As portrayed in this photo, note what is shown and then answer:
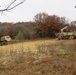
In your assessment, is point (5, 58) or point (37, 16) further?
point (37, 16)

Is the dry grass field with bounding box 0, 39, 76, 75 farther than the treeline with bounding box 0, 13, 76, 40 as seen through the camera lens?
No

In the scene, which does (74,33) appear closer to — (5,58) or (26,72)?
(5,58)

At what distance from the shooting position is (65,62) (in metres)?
15.1

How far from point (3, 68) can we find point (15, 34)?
88.2 ft

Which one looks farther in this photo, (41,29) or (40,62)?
(41,29)

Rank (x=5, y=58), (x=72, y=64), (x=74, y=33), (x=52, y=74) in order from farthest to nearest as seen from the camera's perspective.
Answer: (x=74, y=33)
(x=5, y=58)
(x=72, y=64)
(x=52, y=74)

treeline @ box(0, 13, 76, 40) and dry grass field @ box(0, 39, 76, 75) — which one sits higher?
treeline @ box(0, 13, 76, 40)

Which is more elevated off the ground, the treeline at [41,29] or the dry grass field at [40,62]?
the treeline at [41,29]

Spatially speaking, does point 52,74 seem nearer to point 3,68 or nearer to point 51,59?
point 51,59

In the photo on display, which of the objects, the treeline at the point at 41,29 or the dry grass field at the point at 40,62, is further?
the treeline at the point at 41,29

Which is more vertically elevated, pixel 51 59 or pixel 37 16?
pixel 37 16

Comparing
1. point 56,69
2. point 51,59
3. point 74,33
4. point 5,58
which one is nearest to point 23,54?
point 5,58

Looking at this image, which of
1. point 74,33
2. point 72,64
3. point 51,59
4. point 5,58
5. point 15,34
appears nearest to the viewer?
point 72,64

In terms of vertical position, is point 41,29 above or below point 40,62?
above
